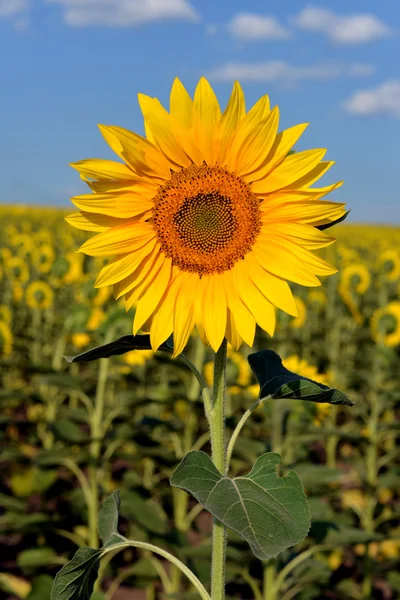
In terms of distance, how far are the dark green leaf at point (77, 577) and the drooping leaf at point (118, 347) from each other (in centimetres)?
36

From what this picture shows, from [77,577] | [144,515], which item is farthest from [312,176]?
[144,515]

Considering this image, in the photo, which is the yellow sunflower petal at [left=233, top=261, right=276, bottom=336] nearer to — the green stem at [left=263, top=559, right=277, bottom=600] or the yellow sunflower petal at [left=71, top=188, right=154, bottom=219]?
Result: the yellow sunflower petal at [left=71, top=188, right=154, bottom=219]

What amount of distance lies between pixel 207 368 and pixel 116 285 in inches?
152

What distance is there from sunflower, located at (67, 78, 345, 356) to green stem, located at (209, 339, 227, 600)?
0.08 m

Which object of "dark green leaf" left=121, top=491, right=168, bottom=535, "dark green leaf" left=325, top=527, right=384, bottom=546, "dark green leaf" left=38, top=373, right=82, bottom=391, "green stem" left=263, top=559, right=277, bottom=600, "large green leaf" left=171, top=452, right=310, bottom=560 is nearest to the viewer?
"large green leaf" left=171, top=452, right=310, bottom=560

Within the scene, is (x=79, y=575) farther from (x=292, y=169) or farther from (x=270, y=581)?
(x=270, y=581)

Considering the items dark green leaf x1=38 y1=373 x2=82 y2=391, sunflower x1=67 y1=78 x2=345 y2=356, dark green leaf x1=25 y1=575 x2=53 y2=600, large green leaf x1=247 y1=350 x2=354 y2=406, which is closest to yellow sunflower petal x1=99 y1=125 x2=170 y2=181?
sunflower x1=67 y1=78 x2=345 y2=356

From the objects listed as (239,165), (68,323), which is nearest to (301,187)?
(239,165)

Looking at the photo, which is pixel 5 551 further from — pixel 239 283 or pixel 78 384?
pixel 239 283

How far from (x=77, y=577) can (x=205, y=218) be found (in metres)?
0.72

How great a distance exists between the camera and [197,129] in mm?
1354

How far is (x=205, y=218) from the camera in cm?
145

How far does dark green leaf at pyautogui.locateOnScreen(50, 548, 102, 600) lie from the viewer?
→ 1317 mm

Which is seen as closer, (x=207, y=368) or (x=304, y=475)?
(x=304, y=475)
